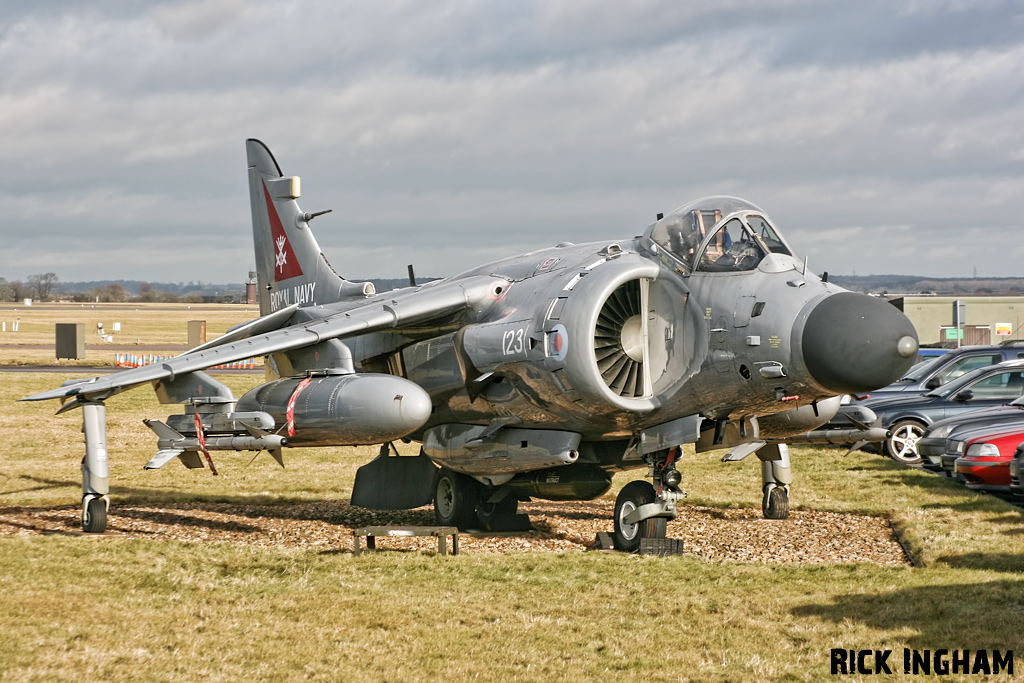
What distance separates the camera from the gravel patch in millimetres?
12570

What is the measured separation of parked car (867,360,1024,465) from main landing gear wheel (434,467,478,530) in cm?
993

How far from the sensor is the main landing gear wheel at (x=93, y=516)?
1367 cm

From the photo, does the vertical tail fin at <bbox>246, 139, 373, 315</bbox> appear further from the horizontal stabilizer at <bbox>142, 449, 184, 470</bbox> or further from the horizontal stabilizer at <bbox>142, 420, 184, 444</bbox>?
the horizontal stabilizer at <bbox>142, 449, 184, 470</bbox>

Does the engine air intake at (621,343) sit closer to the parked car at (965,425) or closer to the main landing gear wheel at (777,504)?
the main landing gear wheel at (777,504)

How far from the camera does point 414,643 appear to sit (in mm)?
8094

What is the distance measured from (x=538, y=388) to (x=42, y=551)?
18.3ft

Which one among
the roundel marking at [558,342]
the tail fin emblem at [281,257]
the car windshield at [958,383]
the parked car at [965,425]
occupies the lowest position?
the parked car at [965,425]

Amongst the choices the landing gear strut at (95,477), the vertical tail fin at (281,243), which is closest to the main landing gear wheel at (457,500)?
the vertical tail fin at (281,243)

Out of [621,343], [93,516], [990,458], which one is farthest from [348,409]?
[990,458]

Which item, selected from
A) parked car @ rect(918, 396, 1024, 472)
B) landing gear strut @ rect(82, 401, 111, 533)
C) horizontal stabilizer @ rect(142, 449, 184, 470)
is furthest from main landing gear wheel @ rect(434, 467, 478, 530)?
parked car @ rect(918, 396, 1024, 472)

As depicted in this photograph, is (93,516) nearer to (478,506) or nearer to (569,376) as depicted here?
(478,506)

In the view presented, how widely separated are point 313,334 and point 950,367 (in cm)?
1575

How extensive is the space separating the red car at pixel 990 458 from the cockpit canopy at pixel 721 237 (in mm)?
5841

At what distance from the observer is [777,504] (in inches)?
583
